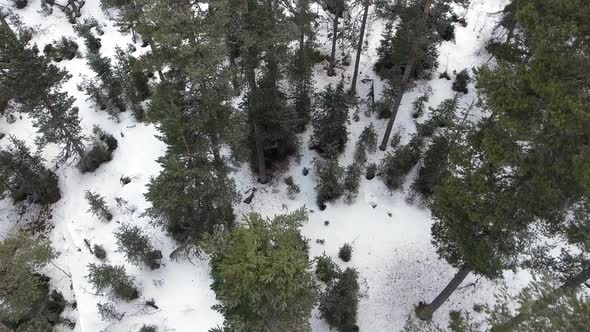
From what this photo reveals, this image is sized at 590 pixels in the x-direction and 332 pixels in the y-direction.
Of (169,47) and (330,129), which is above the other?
(169,47)

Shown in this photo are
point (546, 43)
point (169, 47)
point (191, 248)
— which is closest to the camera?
point (546, 43)

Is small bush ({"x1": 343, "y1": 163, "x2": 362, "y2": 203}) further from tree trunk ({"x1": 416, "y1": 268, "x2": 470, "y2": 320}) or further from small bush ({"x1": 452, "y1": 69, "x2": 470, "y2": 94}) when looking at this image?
small bush ({"x1": 452, "y1": 69, "x2": 470, "y2": 94})

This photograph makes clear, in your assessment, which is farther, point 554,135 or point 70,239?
point 70,239

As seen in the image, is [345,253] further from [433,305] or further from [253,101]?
[253,101]

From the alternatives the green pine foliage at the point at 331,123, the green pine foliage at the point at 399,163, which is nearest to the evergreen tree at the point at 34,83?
the green pine foliage at the point at 331,123

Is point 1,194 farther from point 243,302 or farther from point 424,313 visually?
point 424,313

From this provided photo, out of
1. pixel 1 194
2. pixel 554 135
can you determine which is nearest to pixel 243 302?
pixel 554 135

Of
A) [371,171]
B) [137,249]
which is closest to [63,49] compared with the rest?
[137,249]
